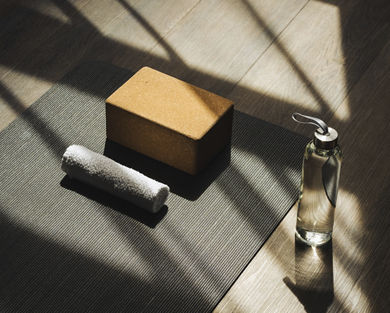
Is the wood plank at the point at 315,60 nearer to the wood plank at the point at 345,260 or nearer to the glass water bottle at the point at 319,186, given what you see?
the wood plank at the point at 345,260

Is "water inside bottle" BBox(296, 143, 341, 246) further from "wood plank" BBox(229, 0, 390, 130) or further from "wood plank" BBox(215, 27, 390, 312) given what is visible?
"wood plank" BBox(229, 0, 390, 130)

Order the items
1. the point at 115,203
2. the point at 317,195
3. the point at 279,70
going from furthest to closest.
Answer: the point at 279,70, the point at 115,203, the point at 317,195

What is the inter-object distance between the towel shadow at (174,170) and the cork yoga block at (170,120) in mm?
13

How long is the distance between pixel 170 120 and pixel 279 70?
0.50 meters

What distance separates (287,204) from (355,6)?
83 centimetres

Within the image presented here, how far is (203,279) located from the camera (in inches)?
52.7

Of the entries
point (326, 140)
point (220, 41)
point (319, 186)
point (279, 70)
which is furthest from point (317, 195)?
point (220, 41)

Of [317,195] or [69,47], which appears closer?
[317,195]

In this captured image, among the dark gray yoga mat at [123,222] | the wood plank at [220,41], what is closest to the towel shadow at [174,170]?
the dark gray yoga mat at [123,222]

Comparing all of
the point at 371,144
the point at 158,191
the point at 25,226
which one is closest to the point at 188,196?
the point at 158,191

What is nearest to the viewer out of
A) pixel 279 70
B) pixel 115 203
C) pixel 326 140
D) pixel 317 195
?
pixel 326 140

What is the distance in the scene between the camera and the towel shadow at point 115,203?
4.75ft

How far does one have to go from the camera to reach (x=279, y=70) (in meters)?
1.87

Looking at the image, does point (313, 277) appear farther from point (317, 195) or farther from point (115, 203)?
point (115, 203)
